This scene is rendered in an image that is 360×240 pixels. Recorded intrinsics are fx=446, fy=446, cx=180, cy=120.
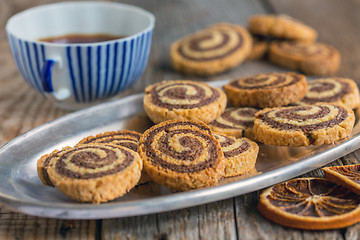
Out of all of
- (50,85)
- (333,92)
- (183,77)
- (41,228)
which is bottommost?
(183,77)

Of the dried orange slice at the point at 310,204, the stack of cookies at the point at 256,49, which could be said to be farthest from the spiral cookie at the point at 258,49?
the dried orange slice at the point at 310,204

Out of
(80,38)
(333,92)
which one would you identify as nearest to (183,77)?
(80,38)

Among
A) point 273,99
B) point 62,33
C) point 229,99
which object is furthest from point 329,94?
point 62,33

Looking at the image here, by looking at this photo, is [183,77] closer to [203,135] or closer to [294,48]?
[294,48]

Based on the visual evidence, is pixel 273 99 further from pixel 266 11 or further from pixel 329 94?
pixel 266 11

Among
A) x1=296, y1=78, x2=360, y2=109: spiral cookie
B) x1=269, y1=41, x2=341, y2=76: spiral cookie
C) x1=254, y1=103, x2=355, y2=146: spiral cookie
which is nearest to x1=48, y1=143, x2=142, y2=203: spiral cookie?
x1=254, y1=103, x2=355, y2=146: spiral cookie

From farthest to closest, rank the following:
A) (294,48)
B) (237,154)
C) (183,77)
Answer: (294,48) → (183,77) → (237,154)
